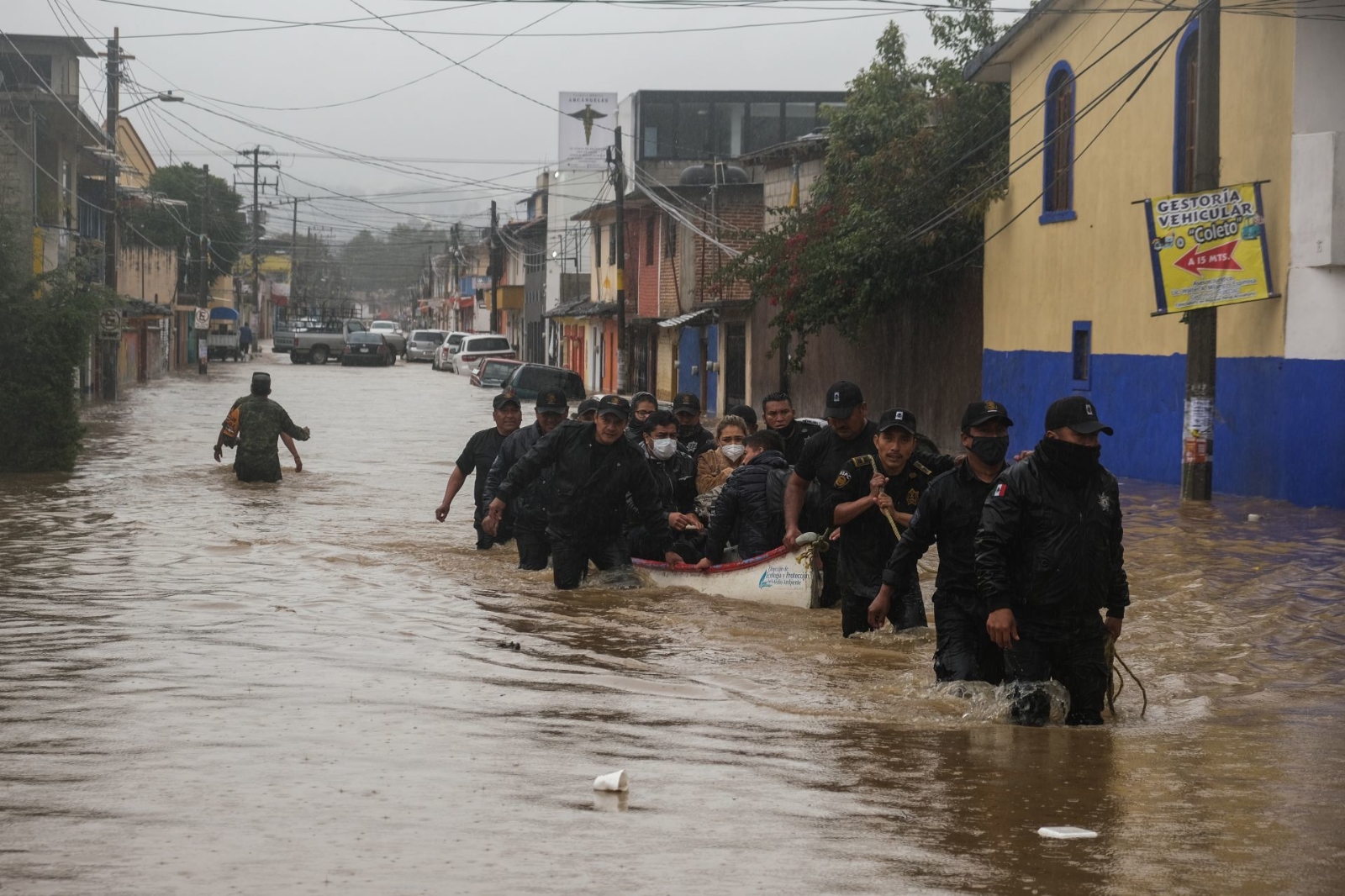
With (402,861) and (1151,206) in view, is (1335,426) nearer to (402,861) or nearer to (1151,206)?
(1151,206)

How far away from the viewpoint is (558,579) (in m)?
12.1

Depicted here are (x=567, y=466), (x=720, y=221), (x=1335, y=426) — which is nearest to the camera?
(x=567, y=466)

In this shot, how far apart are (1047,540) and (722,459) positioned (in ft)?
20.0

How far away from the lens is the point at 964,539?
26.5 feet

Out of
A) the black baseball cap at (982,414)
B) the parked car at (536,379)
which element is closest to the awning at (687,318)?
the parked car at (536,379)

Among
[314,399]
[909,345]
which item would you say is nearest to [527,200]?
[314,399]

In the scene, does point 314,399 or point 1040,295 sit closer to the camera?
point 1040,295

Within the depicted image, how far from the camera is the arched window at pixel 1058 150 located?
2281 cm

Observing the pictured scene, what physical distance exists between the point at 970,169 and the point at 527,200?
224 ft

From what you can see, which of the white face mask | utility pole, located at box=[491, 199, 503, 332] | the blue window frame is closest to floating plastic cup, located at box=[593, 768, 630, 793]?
the white face mask

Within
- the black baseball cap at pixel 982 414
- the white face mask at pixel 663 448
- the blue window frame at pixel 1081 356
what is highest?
the blue window frame at pixel 1081 356

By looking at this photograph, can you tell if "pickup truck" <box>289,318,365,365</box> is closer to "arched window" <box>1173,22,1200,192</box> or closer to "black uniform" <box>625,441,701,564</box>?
"arched window" <box>1173,22,1200,192</box>

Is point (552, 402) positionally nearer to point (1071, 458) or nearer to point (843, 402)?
point (843, 402)

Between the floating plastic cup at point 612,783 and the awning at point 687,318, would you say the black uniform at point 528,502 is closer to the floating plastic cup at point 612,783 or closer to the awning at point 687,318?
the floating plastic cup at point 612,783
